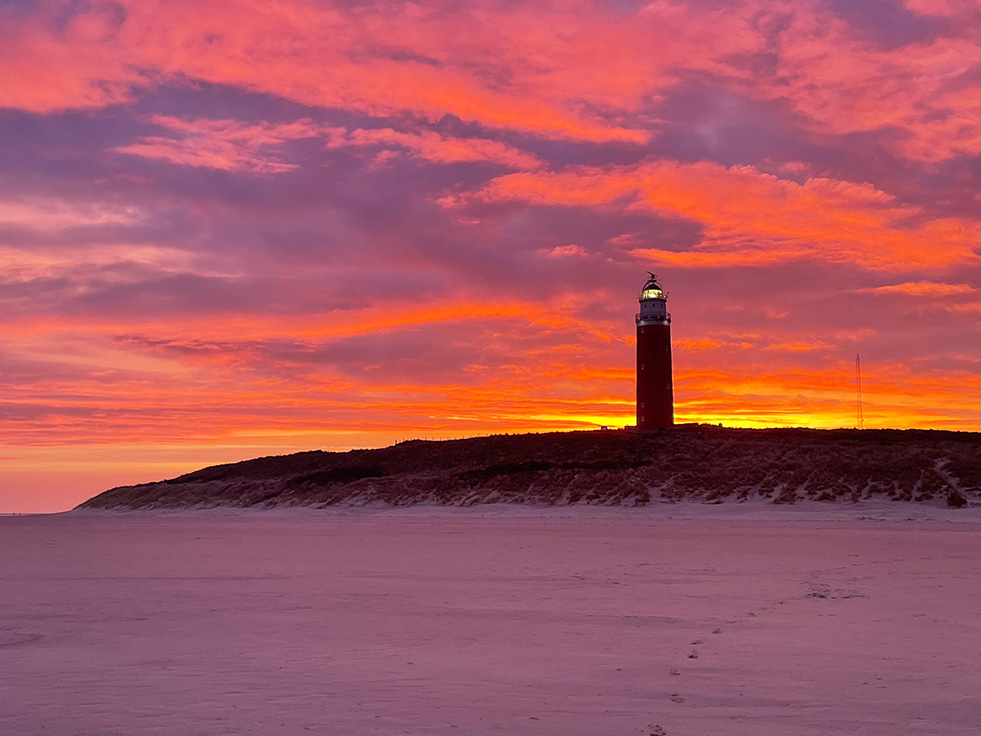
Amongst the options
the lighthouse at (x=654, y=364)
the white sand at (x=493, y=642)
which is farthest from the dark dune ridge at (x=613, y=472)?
the white sand at (x=493, y=642)

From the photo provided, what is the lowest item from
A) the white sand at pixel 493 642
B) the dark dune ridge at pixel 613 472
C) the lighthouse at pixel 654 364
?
the white sand at pixel 493 642

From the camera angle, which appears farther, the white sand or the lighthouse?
the lighthouse

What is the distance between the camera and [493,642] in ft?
36.4

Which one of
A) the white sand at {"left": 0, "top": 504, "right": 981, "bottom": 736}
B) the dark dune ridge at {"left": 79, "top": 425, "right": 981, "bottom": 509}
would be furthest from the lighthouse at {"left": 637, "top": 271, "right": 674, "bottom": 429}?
the white sand at {"left": 0, "top": 504, "right": 981, "bottom": 736}

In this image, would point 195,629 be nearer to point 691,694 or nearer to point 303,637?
point 303,637

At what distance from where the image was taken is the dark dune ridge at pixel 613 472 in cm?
4497

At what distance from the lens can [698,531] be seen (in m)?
31.7

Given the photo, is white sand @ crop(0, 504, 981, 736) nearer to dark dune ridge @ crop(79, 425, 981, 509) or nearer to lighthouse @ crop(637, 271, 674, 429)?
dark dune ridge @ crop(79, 425, 981, 509)

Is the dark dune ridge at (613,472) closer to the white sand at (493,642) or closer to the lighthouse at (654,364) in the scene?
the lighthouse at (654,364)

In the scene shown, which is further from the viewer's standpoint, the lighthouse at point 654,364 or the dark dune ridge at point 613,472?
the lighthouse at point 654,364

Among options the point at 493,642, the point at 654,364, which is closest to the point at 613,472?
the point at 654,364

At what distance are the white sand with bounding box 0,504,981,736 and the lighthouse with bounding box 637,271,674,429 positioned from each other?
146 feet

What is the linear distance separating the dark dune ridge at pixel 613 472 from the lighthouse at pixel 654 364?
2881 mm

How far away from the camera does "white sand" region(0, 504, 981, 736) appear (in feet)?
25.5
